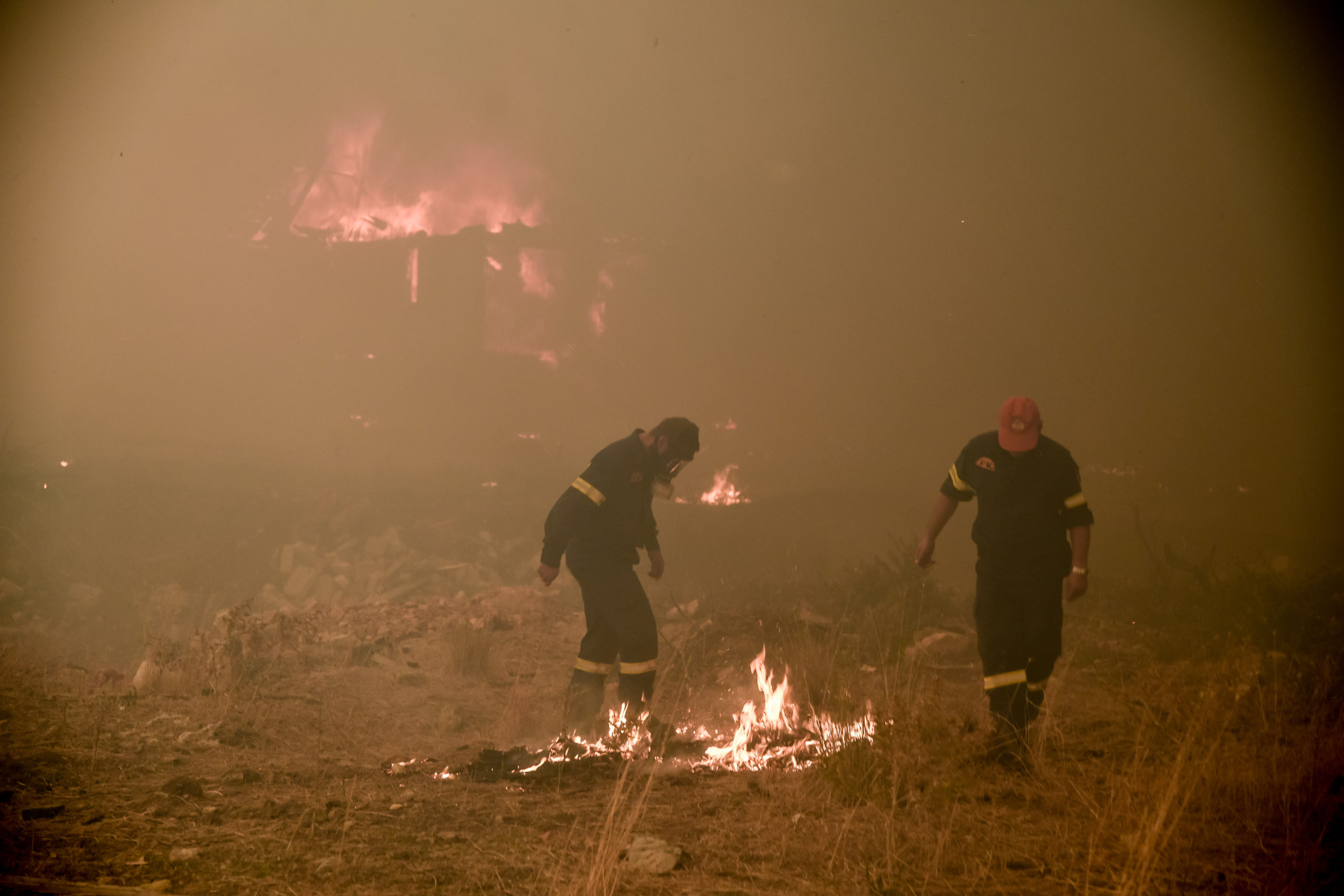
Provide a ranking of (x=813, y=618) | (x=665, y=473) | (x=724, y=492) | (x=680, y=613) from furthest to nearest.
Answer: (x=724, y=492), (x=680, y=613), (x=813, y=618), (x=665, y=473)

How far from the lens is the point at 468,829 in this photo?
2547mm

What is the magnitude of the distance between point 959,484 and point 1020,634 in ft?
2.38

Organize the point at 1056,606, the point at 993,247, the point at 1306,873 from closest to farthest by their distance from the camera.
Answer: the point at 1306,873, the point at 1056,606, the point at 993,247

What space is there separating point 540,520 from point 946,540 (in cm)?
708

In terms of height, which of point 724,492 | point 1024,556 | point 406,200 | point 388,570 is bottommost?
point 388,570

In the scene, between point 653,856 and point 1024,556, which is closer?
point 653,856

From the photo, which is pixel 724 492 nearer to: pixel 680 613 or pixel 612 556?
pixel 680 613

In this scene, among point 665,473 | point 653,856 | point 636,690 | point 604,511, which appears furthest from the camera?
point 665,473

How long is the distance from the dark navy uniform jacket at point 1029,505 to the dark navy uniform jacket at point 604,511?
Answer: 5.55 ft

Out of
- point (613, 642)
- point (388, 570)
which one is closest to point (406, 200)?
point (388, 570)

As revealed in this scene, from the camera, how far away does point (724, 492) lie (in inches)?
567

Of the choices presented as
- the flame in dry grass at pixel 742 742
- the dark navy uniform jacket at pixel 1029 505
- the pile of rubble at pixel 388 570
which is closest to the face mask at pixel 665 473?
the flame in dry grass at pixel 742 742

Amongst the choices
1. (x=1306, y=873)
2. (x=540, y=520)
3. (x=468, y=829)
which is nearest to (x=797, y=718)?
(x=468, y=829)

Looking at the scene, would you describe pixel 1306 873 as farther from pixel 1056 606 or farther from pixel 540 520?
pixel 540 520
